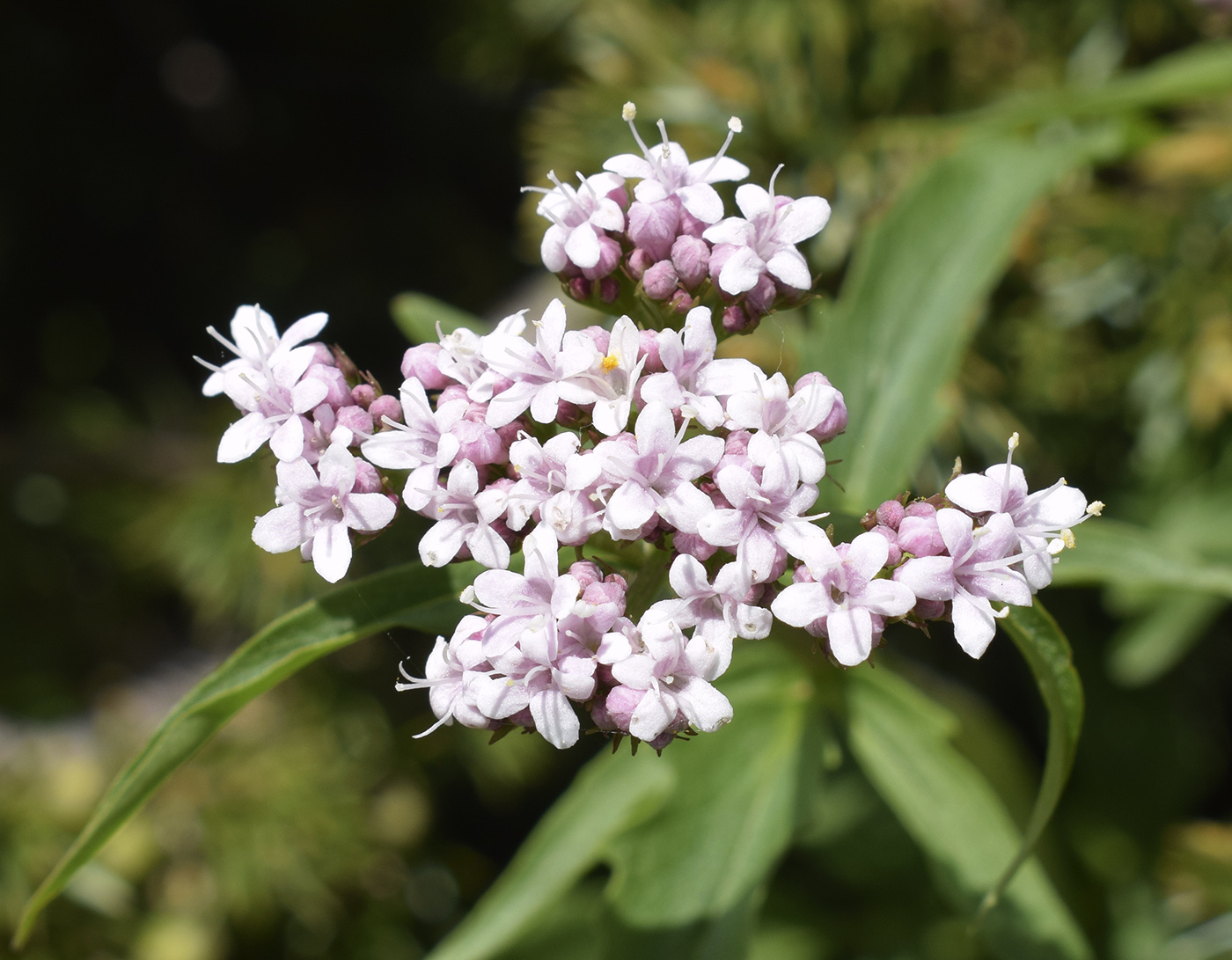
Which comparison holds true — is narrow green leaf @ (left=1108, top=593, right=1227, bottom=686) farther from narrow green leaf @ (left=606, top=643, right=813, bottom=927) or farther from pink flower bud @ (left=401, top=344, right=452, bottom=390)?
pink flower bud @ (left=401, top=344, right=452, bottom=390)

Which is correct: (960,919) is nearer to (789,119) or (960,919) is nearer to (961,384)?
(961,384)

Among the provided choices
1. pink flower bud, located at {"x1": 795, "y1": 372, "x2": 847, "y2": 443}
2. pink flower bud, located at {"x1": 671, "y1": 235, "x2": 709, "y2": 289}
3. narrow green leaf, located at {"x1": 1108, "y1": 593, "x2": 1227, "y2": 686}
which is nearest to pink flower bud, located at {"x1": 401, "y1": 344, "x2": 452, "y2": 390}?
pink flower bud, located at {"x1": 671, "y1": 235, "x2": 709, "y2": 289}

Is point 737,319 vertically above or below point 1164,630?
above

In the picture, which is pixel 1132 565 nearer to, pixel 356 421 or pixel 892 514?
pixel 892 514

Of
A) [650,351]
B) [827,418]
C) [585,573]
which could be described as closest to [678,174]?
[650,351]

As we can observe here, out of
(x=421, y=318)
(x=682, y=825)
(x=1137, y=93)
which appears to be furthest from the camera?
(x=1137, y=93)
